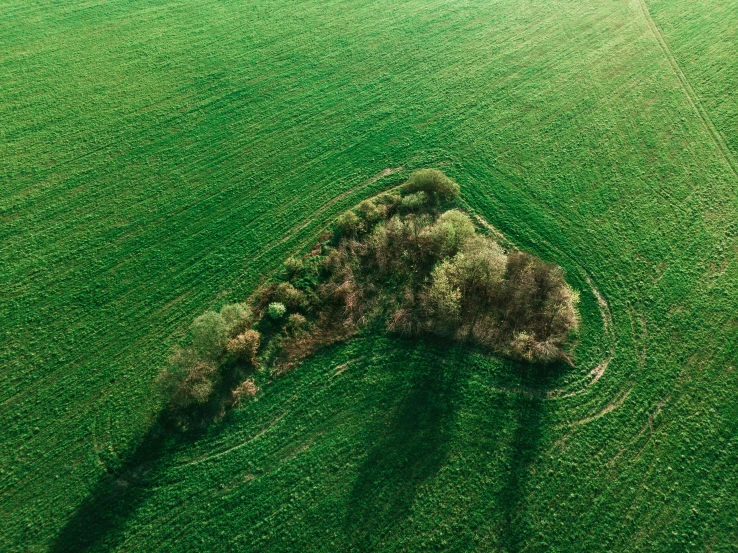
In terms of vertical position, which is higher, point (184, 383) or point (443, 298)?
point (184, 383)

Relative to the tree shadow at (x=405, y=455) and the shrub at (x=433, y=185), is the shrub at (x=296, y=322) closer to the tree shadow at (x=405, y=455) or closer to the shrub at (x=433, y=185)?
the tree shadow at (x=405, y=455)

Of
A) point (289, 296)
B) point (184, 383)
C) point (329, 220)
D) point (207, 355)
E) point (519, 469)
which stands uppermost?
point (329, 220)

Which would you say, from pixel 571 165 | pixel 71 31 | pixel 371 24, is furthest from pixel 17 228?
pixel 571 165

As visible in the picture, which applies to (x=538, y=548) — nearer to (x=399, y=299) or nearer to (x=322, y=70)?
(x=399, y=299)

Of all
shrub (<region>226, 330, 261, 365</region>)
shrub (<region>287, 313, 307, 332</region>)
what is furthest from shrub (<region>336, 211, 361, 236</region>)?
shrub (<region>226, 330, 261, 365</region>)

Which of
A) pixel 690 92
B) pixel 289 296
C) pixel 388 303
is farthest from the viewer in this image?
pixel 690 92

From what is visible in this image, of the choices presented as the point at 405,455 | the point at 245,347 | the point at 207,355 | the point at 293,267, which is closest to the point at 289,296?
the point at 293,267

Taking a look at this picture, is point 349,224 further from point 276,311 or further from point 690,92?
point 690,92
